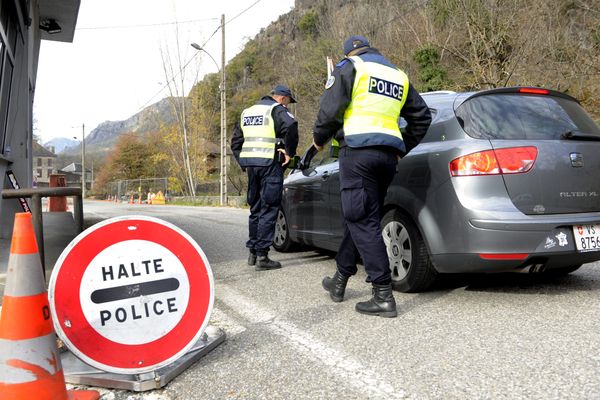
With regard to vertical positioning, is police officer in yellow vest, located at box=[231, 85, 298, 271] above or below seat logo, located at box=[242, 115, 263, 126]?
below

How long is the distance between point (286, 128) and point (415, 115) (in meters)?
1.77

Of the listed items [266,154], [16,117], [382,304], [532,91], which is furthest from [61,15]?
[382,304]

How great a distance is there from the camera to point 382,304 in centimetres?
328

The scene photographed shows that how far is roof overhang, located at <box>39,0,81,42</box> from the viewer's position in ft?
30.9

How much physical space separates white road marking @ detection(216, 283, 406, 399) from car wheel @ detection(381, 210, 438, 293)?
1.14 m

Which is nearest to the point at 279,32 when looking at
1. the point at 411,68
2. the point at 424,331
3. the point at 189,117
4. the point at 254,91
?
the point at 254,91

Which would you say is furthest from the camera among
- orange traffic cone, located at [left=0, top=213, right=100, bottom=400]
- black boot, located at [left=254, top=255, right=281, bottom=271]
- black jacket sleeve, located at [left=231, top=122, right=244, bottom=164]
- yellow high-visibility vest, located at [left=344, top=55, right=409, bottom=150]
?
black jacket sleeve, located at [left=231, top=122, right=244, bottom=164]

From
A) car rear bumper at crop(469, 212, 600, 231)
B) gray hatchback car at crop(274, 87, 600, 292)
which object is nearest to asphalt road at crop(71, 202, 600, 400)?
gray hatchback car at crop(274, 87, 600, 292)

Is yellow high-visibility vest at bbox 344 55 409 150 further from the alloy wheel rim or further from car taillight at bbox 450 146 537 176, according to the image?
the alloy wheel rim

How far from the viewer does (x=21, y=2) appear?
7.01 metres

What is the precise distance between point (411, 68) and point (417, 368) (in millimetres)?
19858

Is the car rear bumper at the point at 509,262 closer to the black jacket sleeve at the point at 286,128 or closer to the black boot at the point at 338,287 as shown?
the black boot at the point at 338,287

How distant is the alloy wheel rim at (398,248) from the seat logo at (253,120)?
5.96 feet

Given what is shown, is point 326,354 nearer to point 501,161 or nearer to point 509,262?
point 509,262
